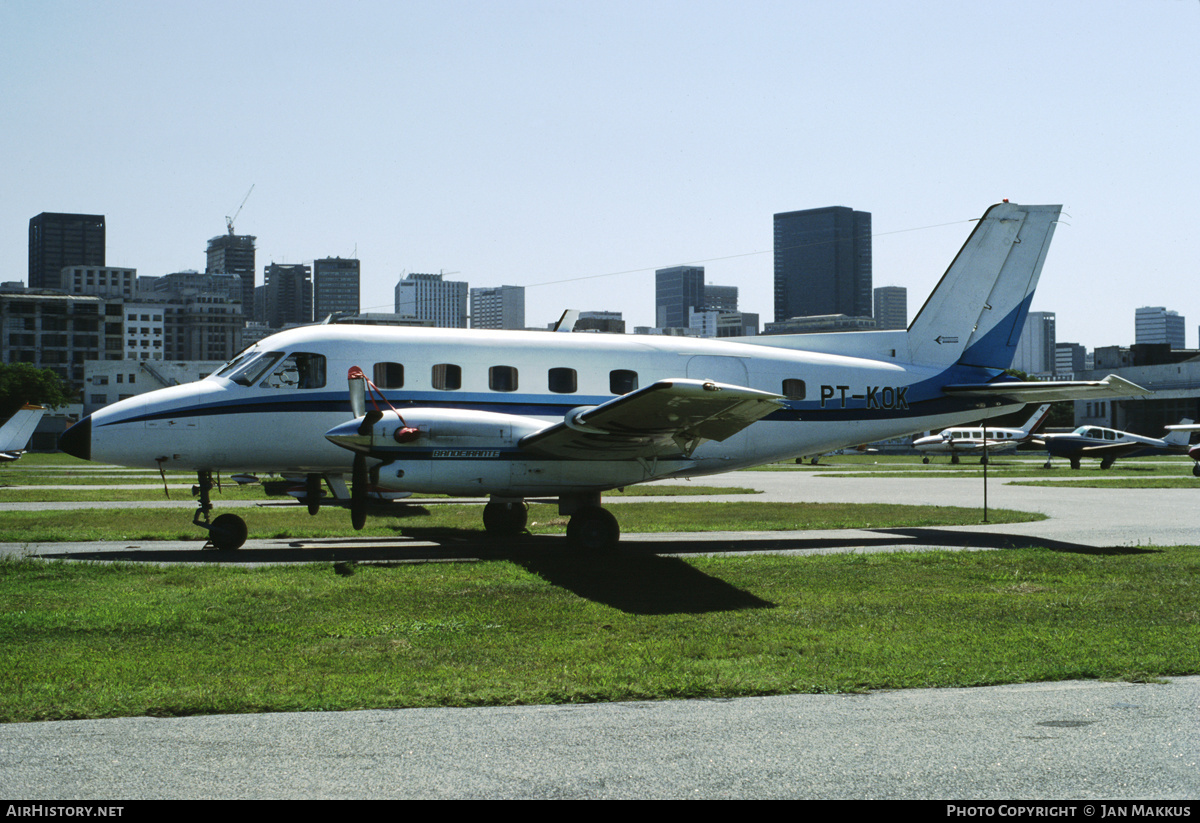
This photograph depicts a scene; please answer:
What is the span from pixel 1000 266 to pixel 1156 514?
8447 millimetres

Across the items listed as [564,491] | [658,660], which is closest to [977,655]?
[658,660]

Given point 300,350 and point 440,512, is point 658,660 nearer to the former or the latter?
point 300,350

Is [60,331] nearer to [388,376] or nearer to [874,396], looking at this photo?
[388,376]

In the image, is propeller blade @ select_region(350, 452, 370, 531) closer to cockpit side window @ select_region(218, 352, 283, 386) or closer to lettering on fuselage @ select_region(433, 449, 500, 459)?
lettering on fuselage @ select_region(433, 449, 500, 459)

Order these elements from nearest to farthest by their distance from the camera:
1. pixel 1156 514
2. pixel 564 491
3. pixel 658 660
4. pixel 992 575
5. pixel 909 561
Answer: pixel 658 660 < pixel 992 575 < pixel 909 561 < pixel 564 491 < pixel 1156 514

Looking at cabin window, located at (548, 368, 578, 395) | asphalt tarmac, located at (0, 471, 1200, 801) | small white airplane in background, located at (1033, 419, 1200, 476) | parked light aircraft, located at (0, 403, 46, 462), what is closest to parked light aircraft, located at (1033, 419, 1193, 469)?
small white airplane in background, located at (1033, 419, 1200, 476)

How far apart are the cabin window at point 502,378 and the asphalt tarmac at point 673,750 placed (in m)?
11.7

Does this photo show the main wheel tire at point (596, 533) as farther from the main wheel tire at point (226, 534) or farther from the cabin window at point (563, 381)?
the main wheel tire at point (226, 534)

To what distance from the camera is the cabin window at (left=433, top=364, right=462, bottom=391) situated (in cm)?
1877

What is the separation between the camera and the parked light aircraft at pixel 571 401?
54.5 ft

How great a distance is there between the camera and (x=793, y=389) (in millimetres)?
20734

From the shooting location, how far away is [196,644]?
10.0 m

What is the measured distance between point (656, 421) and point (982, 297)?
1035 cm

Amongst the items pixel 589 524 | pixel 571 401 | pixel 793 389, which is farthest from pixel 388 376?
pixel 793 389
